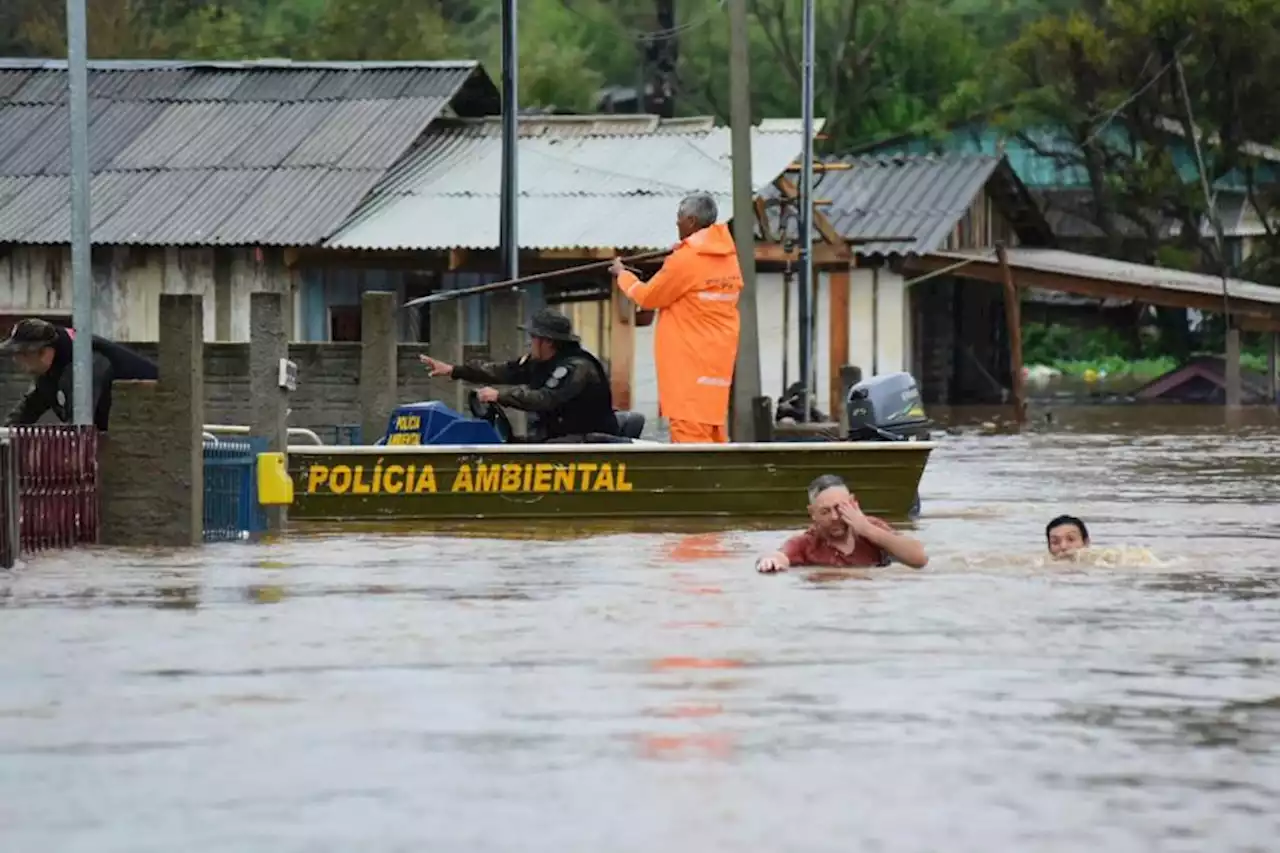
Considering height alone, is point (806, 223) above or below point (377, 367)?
above

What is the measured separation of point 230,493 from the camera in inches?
731

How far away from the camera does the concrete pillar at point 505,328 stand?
80.1 ft

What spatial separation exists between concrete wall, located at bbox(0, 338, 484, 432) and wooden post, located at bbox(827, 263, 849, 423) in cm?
1729

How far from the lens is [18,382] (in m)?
25.5

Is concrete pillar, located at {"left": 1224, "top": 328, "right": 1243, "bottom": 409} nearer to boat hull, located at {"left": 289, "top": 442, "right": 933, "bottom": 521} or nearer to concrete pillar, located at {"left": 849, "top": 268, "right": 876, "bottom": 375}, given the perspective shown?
concrete pillar, located at {"left": 849, "top": 268, "right": 876, "bottom": 375}

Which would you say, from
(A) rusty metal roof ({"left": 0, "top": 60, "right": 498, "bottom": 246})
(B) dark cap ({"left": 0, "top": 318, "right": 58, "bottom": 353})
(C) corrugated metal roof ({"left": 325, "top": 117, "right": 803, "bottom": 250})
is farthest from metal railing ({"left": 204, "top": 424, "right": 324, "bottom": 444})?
(A) rusty metal roof ({"left": 0, "top": 60, "right": 498, "bottom": 246})

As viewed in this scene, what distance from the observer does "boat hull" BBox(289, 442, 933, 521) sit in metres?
19.4

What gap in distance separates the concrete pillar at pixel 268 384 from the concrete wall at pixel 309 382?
5.76 meters

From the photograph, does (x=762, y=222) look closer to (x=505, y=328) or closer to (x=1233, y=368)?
(x=505, y=328)

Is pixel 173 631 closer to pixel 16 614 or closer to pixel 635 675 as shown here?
pixel 16 614

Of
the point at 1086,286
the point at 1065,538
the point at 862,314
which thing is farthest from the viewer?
the point at 1086,286

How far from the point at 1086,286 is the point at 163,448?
1265 inches

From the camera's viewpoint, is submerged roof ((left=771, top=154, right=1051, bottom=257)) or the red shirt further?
submerged roof ((left=771, top=154, right=1051, bottom=257))

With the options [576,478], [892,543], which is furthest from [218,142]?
[892,543]
